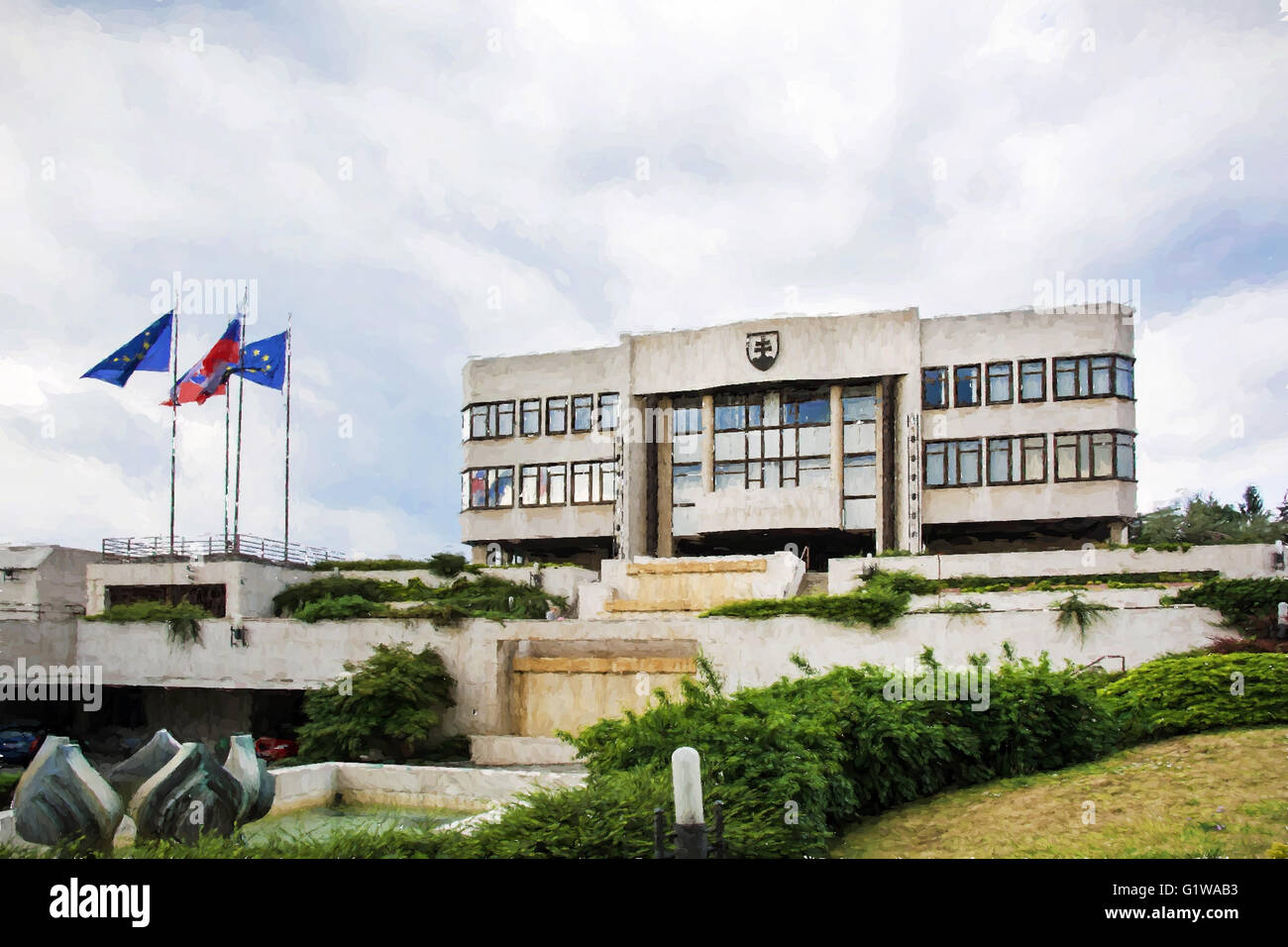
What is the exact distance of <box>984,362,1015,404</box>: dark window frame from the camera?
4294 centimetres

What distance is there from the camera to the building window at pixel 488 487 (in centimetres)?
5047

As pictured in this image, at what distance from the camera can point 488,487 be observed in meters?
50.8

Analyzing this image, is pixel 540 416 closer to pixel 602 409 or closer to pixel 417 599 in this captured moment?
pixel 602 409

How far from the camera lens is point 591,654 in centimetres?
3053

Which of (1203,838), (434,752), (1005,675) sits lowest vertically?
(434,752)

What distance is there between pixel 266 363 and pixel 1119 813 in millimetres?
35472

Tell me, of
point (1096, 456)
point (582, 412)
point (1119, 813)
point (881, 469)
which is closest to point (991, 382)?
point (1096, 456)

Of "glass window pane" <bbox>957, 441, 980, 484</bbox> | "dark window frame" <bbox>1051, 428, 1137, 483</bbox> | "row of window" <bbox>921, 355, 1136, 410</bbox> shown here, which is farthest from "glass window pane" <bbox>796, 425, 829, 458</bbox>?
"dark window frame" <bbox>1051, 428, 1137, 483</bbox>

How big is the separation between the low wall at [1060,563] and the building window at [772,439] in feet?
34.3
